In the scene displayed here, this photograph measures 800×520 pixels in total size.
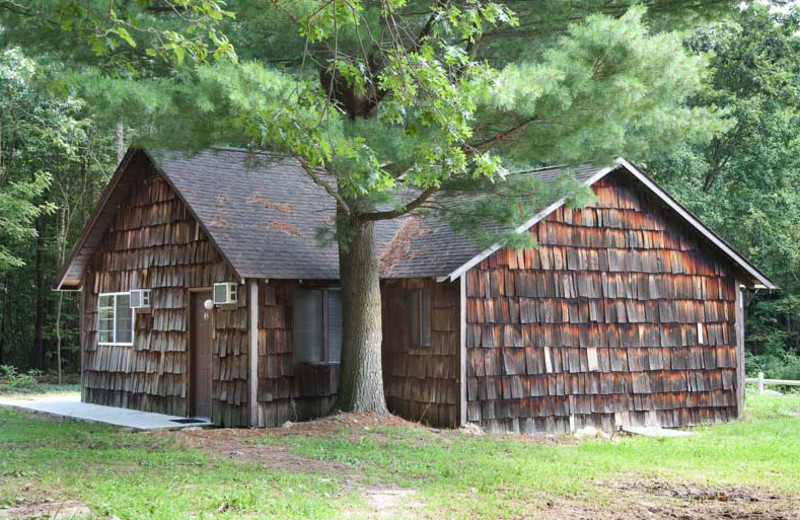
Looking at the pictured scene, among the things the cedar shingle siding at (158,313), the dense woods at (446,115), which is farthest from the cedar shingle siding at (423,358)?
the cedar shingle siding at (158,313)

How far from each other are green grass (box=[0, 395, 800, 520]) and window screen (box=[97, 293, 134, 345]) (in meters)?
2.99

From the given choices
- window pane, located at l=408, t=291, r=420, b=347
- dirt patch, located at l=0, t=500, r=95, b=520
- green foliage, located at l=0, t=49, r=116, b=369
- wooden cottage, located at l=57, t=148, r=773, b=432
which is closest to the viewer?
dirt patch, located at l=0, t=500, r=95, b=520

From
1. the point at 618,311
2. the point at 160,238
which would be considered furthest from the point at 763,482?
the point at 160,238

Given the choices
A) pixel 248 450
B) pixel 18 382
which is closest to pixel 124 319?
pixel 248 450

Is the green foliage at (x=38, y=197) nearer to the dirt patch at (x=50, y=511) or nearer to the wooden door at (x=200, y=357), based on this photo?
the wooden door at (x=200, y=357)

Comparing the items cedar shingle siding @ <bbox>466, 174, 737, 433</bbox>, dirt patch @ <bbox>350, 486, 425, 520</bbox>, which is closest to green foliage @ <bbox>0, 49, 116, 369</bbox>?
cedar shingle siding @ <bbox>466, 174, 737, 433</bbox>

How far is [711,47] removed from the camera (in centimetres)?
2695

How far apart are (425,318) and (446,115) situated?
7.13 metres

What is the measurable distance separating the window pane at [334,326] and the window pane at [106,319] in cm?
459

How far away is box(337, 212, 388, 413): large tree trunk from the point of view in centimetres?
1303

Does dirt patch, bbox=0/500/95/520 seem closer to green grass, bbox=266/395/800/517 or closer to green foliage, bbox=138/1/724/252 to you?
green grass, bbox=266/395/800/517

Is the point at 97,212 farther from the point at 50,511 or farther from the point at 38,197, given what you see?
the point at 38,197

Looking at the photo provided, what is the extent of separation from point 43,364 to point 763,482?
23.2 m

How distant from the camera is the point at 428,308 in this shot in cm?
1388
